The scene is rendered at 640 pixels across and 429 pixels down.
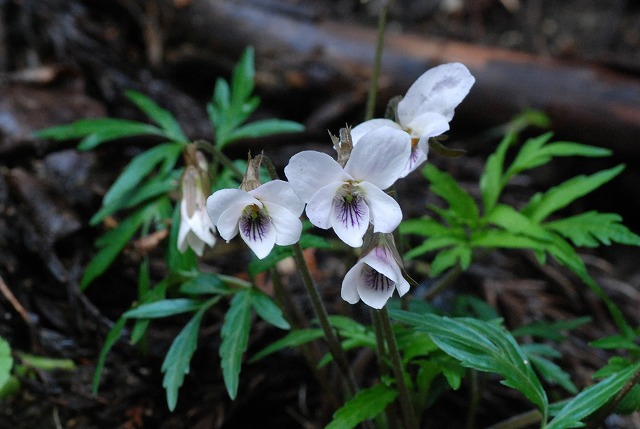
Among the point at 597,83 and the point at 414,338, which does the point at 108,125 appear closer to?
the point at 414,338

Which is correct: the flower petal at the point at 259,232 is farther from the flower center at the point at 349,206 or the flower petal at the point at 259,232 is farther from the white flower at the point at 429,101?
the white flower at the point at 429,101

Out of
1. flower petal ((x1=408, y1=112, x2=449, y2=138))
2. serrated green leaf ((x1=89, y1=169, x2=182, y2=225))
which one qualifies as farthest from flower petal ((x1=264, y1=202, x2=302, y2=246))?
serrated green leaf ((x1=89, y1=169, x2=182, y2=225))

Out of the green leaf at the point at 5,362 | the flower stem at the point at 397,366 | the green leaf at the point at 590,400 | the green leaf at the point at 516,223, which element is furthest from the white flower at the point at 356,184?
the green leaf at the point at 5,362

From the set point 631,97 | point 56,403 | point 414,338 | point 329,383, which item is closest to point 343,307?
point 329,383

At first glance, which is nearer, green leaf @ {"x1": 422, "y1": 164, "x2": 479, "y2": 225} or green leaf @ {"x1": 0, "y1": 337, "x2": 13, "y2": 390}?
green leaf @ {"x1": 0, "y1": 337, "x2": 13, "y2": 390}

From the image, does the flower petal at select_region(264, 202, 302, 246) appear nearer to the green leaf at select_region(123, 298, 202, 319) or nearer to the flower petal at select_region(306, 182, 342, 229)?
the flower petal at select_region(306, 182, 342, 229)

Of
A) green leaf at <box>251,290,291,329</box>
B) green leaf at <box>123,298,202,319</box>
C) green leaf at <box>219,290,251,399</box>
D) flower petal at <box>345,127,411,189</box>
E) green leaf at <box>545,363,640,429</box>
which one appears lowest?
green leaf at <box>123,298,202,319</box>

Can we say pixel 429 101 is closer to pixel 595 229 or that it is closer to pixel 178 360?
pixel 595 229
